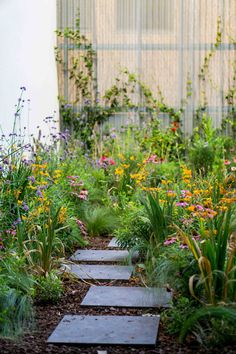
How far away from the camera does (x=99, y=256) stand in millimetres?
5754

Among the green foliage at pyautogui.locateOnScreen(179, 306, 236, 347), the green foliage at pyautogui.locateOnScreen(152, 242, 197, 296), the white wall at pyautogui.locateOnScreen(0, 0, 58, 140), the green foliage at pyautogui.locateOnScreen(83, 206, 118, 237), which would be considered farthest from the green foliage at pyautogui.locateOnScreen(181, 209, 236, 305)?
the white wall at pyautogui.locateOnScreen(0, 0, 58, 140)

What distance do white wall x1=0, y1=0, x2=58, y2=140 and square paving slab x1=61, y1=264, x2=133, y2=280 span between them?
8.67 feet

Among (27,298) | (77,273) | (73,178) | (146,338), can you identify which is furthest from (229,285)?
(73,178)

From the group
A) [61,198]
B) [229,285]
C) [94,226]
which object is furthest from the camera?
[94,226]

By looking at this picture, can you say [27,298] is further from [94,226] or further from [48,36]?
[48,36]

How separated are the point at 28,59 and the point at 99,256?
12.6ft

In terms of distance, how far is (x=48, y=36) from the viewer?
1005 centimetres

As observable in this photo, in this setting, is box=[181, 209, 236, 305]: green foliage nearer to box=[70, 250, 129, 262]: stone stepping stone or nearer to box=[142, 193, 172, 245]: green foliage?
box=[142, 193, 172, 245]: green foliage

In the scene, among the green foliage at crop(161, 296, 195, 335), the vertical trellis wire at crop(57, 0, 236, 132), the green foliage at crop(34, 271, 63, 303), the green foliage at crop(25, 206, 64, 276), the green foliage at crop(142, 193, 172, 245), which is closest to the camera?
the green foliage at crop(161, 296, 195, 335)

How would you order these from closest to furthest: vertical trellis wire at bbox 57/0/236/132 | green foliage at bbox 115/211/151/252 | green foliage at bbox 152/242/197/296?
green foliage at bbox 152/242/197/296 < green foliage at bbox 115/211/151/252 < vertical trellis wire at bbox 57/0/236/132

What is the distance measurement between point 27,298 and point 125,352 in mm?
764

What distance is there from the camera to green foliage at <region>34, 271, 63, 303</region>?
4430mm

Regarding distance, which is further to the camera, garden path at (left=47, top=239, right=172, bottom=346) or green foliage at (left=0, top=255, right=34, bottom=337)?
green foliage at (left=0, top=255, right=34, bottom=337)

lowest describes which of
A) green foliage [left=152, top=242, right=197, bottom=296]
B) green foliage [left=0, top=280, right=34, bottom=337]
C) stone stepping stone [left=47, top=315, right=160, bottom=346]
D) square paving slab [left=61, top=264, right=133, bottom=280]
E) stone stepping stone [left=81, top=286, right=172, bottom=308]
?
square paving slab [left=61, top=264, right=133, bottom=280]
